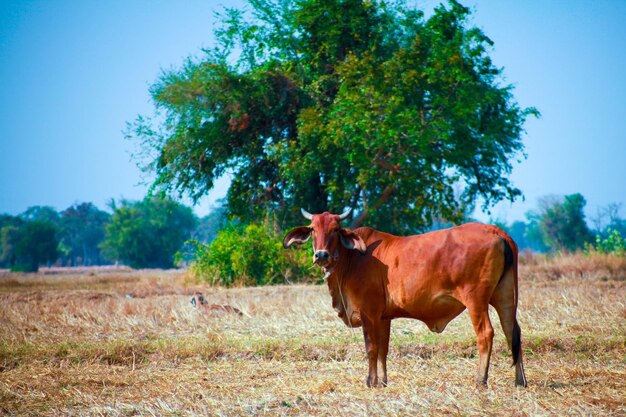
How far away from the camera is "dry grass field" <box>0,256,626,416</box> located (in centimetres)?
586

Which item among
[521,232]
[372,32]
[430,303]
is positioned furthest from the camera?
[521,232]

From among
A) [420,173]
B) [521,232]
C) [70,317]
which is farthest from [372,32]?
[521,232]

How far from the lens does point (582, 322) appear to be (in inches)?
394

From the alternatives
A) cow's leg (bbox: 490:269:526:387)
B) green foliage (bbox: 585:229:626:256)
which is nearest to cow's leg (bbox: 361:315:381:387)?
cow's leg (bbox: 490:269:526:387)

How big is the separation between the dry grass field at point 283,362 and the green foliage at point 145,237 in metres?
52.9

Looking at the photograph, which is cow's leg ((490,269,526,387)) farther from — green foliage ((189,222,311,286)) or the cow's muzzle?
green foliage ((189,222,311,286))

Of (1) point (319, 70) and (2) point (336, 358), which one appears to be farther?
(1) point (319, 70)

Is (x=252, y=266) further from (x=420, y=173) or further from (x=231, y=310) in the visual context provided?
(x=231, y=310)

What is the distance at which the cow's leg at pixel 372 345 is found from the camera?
6824 millimetres

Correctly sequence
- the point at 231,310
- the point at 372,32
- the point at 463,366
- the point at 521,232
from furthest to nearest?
the point at 521,232 < the point at 372,32 < the point at 231,310 < the point at 463,366

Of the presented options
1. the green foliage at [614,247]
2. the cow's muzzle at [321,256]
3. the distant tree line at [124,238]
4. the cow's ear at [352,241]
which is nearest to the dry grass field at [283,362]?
the cow's muzzle at [321,256]

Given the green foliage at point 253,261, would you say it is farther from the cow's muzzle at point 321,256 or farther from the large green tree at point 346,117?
the cow's muzzle at point 321,256

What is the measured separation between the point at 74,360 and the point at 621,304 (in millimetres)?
8673

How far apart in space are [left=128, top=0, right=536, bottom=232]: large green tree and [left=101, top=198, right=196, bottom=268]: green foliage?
4079 centimetres
